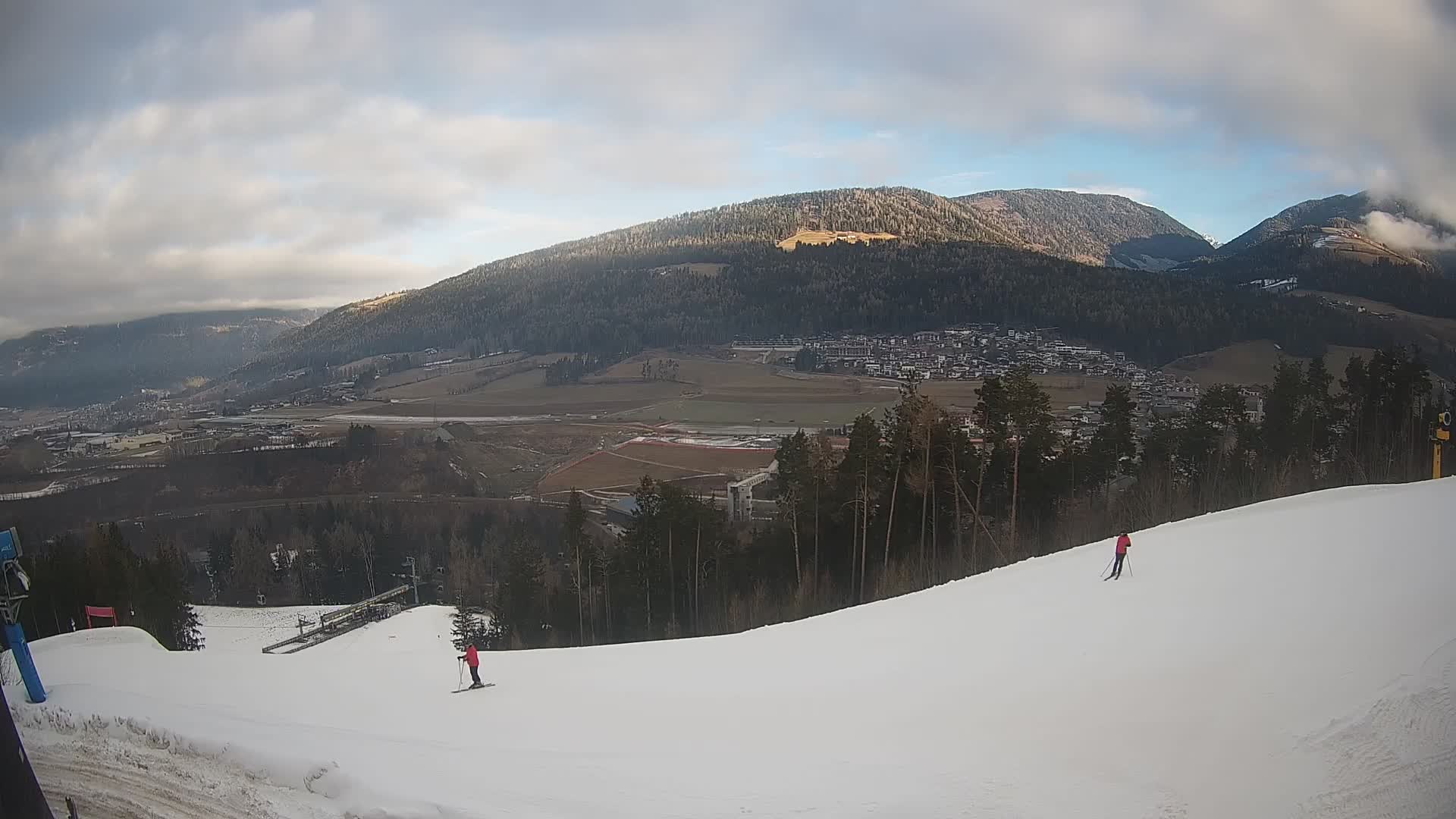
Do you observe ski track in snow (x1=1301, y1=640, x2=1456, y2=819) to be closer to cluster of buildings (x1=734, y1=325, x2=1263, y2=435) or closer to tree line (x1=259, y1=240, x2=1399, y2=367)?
cluster of buildings (x1=734, y1=325, x2=1263, y2=435)

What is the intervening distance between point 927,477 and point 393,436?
43726mm

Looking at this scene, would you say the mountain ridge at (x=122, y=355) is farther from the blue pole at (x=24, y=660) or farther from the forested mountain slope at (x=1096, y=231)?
the forested mountain slope at (x=1096, y=231)

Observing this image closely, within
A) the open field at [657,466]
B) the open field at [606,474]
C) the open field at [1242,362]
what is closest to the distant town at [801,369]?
the open field at [1242,362]

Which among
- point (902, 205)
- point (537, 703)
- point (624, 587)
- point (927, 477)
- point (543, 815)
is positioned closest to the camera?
point (543, 815)

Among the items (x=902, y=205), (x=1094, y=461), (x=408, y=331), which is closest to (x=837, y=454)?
(x=1094, y=461)

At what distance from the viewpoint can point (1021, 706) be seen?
279 inches

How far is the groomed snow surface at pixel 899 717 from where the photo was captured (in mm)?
5301

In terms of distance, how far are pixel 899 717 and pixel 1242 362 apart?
5809cm

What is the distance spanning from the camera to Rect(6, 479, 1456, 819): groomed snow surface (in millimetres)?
5301

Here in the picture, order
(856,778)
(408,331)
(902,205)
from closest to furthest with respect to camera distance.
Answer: (856,778)
(408,331)
(902,205)

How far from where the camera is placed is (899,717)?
7301 mm

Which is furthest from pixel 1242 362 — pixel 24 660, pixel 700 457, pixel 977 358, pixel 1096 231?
pixel 1096 231

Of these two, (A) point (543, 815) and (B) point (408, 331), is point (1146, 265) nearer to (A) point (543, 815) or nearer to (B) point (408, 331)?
(B) point (408, 331)

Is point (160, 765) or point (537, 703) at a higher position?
point (160, 765)
